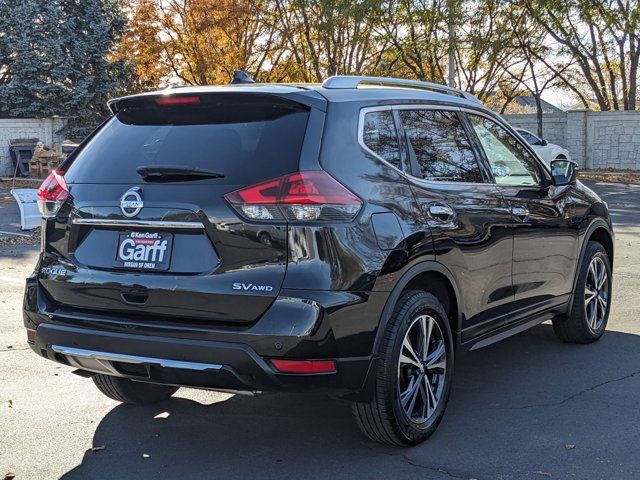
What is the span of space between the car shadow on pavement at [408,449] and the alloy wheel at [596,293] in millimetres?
733

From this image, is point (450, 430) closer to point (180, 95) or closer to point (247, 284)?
point (247, 284)

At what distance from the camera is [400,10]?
31844 millimetres

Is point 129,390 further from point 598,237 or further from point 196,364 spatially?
point 598,237

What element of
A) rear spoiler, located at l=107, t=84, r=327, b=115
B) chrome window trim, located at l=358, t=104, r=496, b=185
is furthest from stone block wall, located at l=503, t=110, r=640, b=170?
rear spoiler, located at l=107, t=84, r=327, b=115

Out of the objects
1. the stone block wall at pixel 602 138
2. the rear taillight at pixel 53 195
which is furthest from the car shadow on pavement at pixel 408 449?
the stone block wall at pixel 602 138

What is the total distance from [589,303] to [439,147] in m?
2.36

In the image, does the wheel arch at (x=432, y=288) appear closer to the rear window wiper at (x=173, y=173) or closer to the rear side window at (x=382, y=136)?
the rear side window at (x=382, y=136)

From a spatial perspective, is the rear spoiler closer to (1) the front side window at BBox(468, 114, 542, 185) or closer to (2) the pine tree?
(1) the front side window at BBox(468, 114, 542, 185)

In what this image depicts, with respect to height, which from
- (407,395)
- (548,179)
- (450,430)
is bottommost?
(450,430)

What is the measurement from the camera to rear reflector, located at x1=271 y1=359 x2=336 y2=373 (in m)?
3.72

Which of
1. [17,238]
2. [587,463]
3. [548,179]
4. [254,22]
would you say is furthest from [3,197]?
[587,463]

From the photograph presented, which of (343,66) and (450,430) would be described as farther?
(343,66)

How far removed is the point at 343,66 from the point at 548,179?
29.4m

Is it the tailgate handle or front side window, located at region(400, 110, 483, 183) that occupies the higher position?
front side window, located at region(400, 110, 483, 183)
